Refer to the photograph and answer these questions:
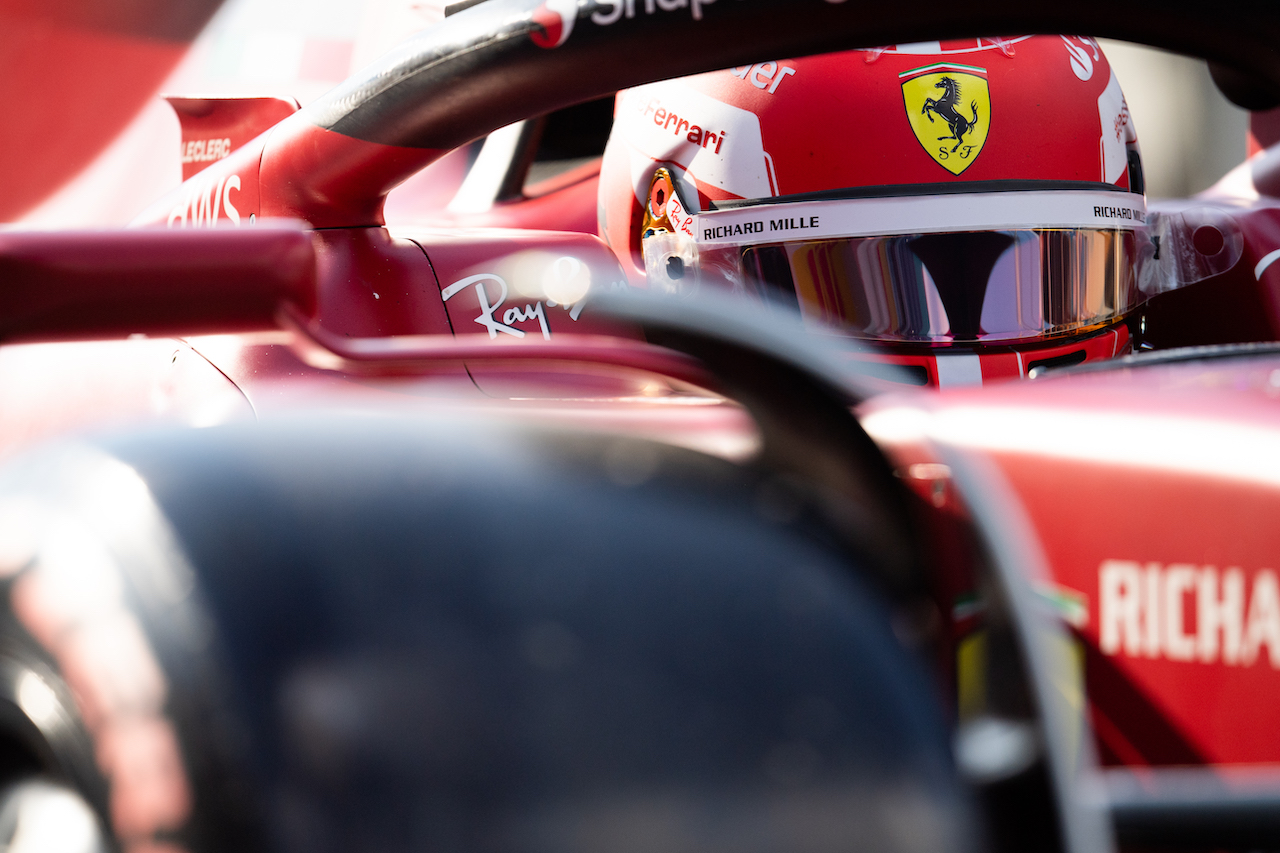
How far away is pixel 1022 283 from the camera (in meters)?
1.19

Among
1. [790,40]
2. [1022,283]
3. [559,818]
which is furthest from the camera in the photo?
[1022,283]

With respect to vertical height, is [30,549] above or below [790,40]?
below

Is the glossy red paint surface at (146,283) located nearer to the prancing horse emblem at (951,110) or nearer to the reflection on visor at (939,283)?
the reflection on visor at (939,283)

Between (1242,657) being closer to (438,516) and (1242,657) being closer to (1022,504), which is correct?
(1022,504)

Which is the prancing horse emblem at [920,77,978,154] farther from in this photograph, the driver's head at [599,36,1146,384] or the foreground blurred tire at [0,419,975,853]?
the foreground blurred tire at [0,419,975,853]

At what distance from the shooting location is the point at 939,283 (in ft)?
3.84

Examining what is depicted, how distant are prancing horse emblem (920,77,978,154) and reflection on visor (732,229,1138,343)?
0.43 ft

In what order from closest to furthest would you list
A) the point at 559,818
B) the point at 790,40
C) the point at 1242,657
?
1. the point at 559,818
2. the point at 1242,657
3. the point at 790,40

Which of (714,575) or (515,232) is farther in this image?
(515,232)

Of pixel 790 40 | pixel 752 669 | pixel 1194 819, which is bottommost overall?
pixel 1194 819

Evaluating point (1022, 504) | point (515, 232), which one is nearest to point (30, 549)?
point (1022, 504)

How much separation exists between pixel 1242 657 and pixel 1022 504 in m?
0.11

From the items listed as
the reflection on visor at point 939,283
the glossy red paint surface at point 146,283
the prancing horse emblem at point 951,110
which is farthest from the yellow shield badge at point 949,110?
the glossy red paint surface at point 146,283

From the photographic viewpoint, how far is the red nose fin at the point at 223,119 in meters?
1.64
